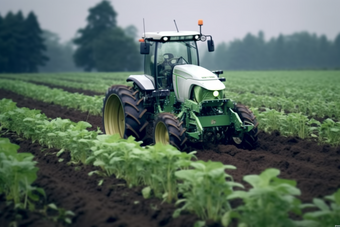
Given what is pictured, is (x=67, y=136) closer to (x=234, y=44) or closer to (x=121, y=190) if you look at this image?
(x=121, y=190)

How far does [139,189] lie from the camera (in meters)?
5.90

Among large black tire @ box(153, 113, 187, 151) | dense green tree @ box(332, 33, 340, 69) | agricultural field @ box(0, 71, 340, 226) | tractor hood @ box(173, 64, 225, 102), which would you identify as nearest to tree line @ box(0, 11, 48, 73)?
agricultural field @ box(0, 71, 340, 226)

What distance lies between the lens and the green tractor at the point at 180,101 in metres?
7.84

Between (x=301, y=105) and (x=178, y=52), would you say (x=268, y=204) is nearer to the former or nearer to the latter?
(x=178, y=52)

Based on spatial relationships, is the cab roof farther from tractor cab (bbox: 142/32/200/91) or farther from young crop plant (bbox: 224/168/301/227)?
young crop plant (bbox: 224/168/301/227)

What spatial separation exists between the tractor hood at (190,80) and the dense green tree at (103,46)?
55.0 m

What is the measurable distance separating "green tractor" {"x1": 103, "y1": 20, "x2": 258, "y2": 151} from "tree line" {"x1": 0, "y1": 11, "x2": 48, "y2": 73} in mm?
54881

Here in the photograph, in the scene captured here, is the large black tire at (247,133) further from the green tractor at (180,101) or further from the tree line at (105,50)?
the tree line at (105,50)

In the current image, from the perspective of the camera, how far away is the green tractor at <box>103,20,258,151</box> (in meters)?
7.84

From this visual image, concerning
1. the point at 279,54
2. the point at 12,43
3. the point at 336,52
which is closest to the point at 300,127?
the point at 12,43

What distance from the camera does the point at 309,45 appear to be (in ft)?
321

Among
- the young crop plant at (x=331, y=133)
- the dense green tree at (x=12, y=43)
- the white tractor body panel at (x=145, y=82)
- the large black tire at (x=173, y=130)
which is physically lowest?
the young crop plant at (x=331, y=133)

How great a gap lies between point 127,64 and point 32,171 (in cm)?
5909

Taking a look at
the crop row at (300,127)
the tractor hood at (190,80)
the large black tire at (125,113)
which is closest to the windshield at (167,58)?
the tractor hood at (190,80)
